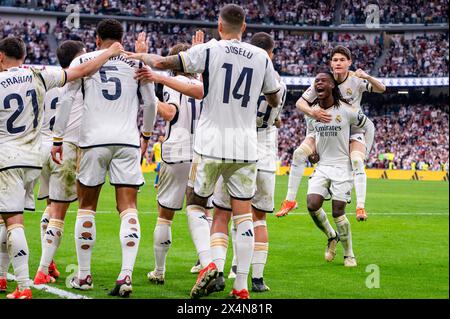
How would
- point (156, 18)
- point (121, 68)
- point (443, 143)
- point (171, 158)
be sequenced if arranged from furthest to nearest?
point (156, 18), point (443, 143), point (171, 158), point (121, 68)

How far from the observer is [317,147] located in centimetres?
1048

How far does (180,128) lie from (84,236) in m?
1.61

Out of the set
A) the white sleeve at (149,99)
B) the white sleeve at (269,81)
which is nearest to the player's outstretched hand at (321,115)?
the white sleeve at (269,81)

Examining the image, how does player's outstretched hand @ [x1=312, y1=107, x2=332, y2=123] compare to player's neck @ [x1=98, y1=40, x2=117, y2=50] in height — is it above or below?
below

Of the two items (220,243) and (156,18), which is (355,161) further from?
(156,18)

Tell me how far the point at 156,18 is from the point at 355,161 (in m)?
48.2

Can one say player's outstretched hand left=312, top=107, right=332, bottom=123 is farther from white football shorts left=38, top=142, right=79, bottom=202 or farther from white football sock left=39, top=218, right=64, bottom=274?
white football sock left=39, top=218, right=64, bottom=274

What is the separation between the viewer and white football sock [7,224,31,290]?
6.82m

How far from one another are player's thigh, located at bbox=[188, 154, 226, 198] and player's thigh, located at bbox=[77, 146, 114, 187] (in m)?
0.93

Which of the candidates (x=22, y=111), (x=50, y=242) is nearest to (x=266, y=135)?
(x=50, y=242)

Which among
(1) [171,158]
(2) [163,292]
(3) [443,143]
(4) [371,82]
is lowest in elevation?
(3) [443,143]

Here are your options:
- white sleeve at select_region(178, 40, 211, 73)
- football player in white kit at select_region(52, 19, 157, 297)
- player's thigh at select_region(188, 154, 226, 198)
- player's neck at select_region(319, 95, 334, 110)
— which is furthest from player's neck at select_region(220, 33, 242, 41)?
player's neck at select_region(319, 95, 334, 110)
